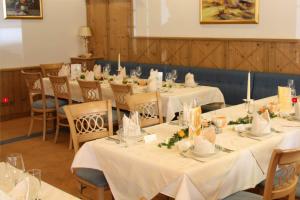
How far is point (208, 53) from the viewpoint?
7016 millimetres

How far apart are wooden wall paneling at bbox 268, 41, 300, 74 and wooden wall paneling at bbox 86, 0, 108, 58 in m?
3.87

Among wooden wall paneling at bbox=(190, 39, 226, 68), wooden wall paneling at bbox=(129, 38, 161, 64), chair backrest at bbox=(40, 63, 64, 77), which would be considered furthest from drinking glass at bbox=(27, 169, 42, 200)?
wooden wall paneling at bbox=(129, 38, 161, 64)

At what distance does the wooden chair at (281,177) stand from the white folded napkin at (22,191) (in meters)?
1.33

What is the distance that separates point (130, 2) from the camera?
8.22 metres

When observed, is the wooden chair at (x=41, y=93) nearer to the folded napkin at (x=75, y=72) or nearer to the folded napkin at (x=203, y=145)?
the folded napkin at (x=75, y=72)

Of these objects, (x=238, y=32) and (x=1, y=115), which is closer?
(x=238, y=32)

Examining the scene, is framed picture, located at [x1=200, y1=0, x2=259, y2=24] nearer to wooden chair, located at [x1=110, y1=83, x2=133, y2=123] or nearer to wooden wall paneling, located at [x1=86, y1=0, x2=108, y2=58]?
wooden chair, located at [x1=110, y1=83, x2=133, y2=123]

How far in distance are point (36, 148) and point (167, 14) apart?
3.41 m

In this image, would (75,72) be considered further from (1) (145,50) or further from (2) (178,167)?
(2) (178,167)

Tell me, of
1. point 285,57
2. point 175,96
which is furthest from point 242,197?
point 285,57

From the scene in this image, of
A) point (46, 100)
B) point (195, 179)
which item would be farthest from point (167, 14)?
point (195, 179)

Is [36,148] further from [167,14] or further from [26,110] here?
[167,14]

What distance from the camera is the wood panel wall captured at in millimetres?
6152

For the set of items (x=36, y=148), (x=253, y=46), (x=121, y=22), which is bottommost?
(x=36, y=148)
